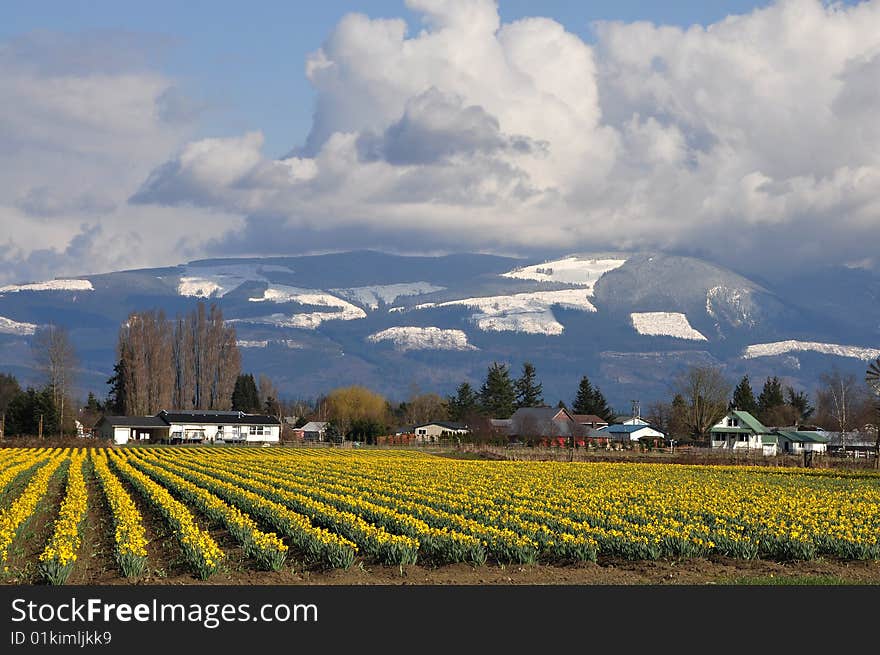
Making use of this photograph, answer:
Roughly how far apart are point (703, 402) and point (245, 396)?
239 ft

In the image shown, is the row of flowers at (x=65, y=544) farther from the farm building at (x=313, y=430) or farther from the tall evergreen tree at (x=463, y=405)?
the tall evergreen tree at (x=463, y=405)

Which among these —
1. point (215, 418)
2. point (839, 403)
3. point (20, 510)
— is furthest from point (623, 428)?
point (20, 510)

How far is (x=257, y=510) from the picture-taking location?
33.8 m

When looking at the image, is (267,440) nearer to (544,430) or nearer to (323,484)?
(544,430)

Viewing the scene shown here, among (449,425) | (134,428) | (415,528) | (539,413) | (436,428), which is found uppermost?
(539,413)

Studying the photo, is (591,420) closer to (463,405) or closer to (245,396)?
(463,405)

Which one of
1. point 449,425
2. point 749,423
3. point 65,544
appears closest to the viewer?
point 65,544

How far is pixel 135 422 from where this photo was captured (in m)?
139

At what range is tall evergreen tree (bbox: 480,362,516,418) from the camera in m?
184

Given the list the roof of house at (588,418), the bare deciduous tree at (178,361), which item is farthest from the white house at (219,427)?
the roof of house at (588,418)

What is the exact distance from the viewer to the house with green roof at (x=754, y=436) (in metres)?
149

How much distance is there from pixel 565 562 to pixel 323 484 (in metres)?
22.9

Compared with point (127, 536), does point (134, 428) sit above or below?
above
